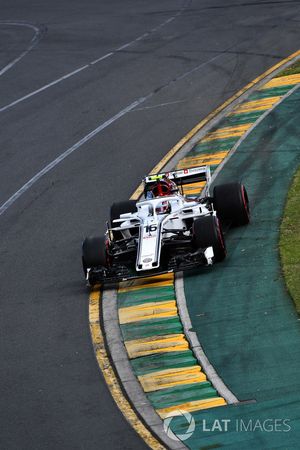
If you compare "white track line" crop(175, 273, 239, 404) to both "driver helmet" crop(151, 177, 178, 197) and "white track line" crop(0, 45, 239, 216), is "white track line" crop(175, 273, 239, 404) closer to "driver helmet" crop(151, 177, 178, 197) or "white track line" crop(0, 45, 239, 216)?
"driver helmet" crop(151, 177, 178, 197)

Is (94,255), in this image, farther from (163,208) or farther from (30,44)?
(30,44)

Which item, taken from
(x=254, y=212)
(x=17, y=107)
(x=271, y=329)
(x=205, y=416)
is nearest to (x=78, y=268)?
(x=254, y=212)

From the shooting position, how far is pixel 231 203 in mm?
20219

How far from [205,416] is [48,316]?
4.93m

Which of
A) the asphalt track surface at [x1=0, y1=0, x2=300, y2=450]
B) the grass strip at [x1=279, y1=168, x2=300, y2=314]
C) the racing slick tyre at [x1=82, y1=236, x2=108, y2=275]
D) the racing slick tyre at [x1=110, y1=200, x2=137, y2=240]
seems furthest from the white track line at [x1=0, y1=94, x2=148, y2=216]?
the grass strip at [x1=279, y1=168, x2=300, y2=314]

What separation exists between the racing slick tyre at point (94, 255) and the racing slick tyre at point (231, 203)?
261cm

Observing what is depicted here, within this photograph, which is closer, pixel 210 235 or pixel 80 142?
pixel 210 235

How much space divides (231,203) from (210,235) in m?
1.91

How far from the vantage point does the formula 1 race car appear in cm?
1845

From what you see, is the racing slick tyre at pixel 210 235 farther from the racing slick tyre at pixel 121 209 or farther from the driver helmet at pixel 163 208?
the racing slick tyre at pixel 121 209

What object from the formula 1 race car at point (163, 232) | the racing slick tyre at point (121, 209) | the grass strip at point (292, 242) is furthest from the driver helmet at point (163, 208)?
the grass strip at point (292, 242)

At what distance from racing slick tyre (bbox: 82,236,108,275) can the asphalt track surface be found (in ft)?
1.79

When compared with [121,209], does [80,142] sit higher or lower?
lower

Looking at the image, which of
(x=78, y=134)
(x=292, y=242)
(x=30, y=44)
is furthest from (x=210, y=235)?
(x=30, y=44)
